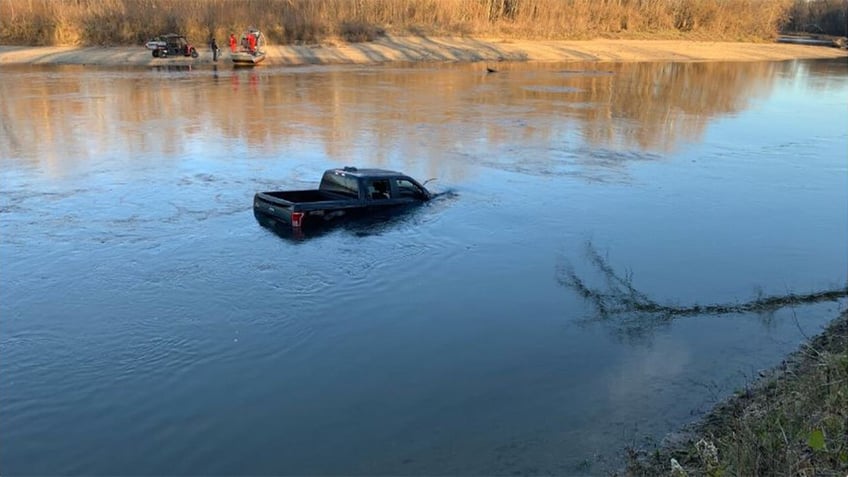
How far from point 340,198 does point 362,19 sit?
51.1 metres

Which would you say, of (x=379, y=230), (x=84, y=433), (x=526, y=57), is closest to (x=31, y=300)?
(x=84, y=433)

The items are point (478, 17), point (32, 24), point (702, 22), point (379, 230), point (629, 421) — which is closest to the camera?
point (629, 421)

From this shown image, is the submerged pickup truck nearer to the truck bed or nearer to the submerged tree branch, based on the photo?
the truck bed

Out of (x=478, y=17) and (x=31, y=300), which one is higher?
(x=478, y=17)

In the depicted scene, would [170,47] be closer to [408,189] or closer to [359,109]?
[359,109]

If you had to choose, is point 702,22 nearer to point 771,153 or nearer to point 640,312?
point 771,153

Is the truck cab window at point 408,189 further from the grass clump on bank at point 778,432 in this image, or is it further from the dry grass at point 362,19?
the dry grass at point 362,19

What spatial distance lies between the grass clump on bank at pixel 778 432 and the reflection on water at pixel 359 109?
14794 millimetres

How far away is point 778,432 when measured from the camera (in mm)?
7109

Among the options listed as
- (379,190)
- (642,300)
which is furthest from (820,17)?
(642,300)

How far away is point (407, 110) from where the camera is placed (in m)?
32.9

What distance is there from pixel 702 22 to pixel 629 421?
266ft

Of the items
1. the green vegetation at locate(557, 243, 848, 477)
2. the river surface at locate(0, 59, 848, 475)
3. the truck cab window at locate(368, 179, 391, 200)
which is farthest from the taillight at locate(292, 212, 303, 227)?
the green vegetation at locate(557, 243, 848, 477)

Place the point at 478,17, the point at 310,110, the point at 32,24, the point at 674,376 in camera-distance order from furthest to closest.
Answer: the point at 478,17, the point at 32,24, the point at 310,110, the point at 674,376
